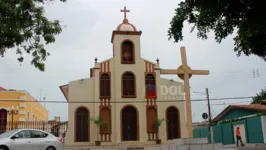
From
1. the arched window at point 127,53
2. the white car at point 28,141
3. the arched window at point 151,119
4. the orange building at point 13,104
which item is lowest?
the white car at point 28,141

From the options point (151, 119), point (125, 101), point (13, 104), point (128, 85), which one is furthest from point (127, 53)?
point (13, 104)

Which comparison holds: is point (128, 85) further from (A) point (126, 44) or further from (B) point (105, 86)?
(A) point (126, 44)

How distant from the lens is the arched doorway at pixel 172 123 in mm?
28922

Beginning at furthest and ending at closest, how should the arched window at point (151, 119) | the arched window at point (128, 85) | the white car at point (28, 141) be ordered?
the arched window at point (128, 85) → the arched window at point (151, 119) → the white car at point (28, 141)

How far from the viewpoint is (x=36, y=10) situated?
9.41 metres

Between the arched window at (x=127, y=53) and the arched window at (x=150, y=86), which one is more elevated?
the arched window at (x=127, y=53)

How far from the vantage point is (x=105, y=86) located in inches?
1146

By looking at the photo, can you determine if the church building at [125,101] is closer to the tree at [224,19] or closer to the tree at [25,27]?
the tree at [25,27]

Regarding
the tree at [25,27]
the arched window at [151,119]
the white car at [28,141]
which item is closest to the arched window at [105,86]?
the arched window at [151,119]

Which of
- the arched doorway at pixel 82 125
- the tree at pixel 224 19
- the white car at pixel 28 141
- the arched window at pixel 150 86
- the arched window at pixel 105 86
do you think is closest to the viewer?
the tree at pixel 224 19

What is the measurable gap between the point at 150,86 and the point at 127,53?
369cm

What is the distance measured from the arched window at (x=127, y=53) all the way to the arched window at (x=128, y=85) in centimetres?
123

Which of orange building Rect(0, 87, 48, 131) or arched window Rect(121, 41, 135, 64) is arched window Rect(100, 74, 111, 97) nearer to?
arched window Rect(121, 41, 135, 64)

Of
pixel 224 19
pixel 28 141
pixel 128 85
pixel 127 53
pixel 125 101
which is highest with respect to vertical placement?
pixel 127 53
